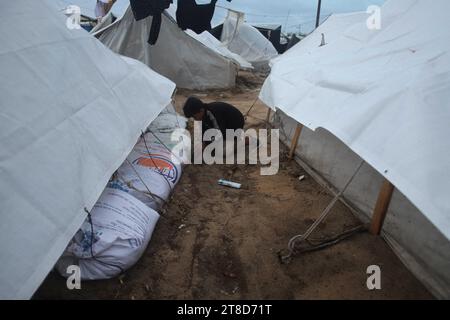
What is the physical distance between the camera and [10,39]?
108 inches

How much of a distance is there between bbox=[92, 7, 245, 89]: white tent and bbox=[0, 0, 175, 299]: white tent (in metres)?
Result: 5.41

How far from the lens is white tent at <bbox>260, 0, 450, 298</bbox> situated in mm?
1984

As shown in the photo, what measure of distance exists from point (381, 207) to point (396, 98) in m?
1.11

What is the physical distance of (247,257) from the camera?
300 centimetres

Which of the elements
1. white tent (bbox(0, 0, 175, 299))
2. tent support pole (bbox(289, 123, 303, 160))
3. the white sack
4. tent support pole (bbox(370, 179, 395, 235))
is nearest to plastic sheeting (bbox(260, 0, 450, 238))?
tent support pole (bbox(289, 123, 303, 160))

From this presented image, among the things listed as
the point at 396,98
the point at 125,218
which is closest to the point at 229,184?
the point at 125,218

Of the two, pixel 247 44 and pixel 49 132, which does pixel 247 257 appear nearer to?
pixel 49 132

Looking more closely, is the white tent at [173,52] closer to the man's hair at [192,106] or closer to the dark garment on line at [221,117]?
the dark garment on line at [221,117]

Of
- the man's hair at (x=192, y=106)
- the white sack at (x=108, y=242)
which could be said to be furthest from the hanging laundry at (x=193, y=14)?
the white sack at (x=108, y=242)

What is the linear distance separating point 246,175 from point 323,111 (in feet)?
5.84

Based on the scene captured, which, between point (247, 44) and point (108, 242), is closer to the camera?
point (108, 242)

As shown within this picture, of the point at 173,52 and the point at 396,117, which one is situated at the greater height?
Result: the point at 396,117

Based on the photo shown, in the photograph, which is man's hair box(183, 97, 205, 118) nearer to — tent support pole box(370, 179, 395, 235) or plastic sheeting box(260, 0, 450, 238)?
plastic sheeting box(260, 0, 450, 238)

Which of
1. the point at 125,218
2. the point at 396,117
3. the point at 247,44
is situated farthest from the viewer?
the point at 247,44
